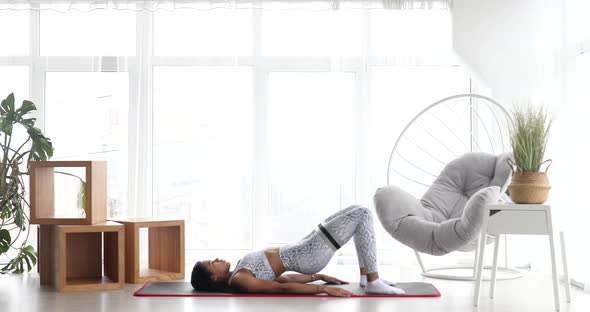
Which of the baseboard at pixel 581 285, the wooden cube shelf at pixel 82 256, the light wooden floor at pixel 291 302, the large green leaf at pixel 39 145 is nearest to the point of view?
the light wooden floor at pixel 291 302

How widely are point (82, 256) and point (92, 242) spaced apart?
10 cm

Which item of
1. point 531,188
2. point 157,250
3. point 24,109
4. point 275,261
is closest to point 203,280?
point 275,261

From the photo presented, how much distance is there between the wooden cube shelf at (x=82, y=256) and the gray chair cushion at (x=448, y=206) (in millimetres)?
1581

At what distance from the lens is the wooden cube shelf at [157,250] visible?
4.52 meters

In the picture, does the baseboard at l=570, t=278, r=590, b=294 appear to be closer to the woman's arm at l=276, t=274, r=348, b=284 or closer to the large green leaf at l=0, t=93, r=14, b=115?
the woman's arm at l=276, t=274, r=348, b=284

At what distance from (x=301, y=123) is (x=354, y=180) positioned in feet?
1.96

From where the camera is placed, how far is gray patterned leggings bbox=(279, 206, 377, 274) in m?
3.95

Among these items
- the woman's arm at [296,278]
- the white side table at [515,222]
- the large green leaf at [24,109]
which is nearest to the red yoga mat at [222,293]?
the woman's arm at [296,278]

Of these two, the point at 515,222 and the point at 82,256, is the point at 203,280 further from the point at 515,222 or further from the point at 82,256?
the point at 515,222

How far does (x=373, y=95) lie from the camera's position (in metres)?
5.64

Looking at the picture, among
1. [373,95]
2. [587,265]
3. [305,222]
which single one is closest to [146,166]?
[305,222]

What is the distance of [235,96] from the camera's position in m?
5.71

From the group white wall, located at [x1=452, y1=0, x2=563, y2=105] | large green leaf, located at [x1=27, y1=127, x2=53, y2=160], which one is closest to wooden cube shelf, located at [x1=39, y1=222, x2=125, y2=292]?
large green leaf, located at [x1=27, y1=127, x2=53, y2=160]

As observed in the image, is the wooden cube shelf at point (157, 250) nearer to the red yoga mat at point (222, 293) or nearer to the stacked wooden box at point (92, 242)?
the stacked wooden box at point (92, 242)
